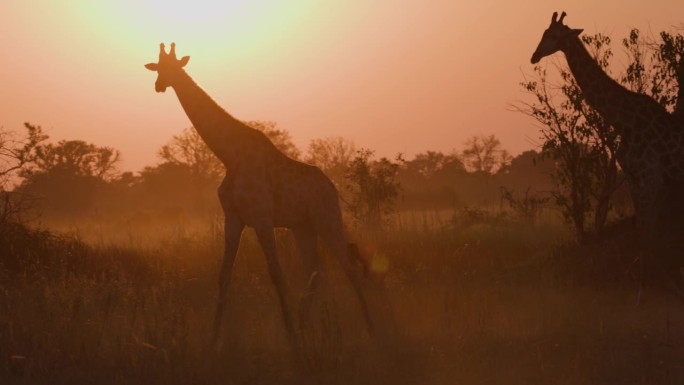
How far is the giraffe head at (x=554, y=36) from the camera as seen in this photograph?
965cm

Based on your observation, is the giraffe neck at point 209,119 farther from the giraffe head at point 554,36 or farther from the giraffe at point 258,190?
the giraffe head at point 554,36

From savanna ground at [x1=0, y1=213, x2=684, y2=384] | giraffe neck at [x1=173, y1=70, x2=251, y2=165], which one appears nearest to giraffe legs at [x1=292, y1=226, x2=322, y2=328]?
savanna ground at [x1=0, y1=213, x2=684, y2=384]

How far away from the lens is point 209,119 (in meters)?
8.16

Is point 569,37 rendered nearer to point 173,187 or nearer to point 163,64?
point 163,64

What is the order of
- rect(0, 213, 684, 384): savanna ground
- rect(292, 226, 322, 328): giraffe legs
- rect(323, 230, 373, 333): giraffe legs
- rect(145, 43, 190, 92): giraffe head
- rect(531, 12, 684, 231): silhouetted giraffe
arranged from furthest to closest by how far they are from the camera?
1. rect(531, 12, 684, 231): silhouetted giraffe
2. rect(292, 226, 322, 328): giraffe legs
3. rect(145, 43, 190, 92): giraffe head
4. rect(323, 230, 373, 333): giraffe legs
5. rect(0, 213, 684, 384): savanna ground

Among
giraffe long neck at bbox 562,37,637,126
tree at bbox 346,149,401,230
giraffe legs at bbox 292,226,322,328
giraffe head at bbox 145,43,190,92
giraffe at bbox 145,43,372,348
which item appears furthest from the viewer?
tree at bbox 346,149,401,230

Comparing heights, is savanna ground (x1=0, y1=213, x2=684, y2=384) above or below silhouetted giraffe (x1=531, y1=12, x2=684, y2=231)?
below

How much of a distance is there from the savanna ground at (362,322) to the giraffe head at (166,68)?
238cm

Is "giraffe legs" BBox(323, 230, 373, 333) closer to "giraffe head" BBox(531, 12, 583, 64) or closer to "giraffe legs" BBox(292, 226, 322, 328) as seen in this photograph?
"giraffe legs" BBox(292, 226, 322, 328)

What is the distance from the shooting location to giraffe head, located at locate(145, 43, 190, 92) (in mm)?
8250

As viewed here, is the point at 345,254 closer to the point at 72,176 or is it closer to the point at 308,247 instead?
the point at 308,247

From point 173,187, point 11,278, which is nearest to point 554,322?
point 11,278

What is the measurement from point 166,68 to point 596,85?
541 cm

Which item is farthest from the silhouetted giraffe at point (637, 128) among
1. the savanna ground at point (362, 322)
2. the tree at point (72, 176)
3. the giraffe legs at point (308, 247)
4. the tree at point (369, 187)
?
the tree at point (72, 176)
